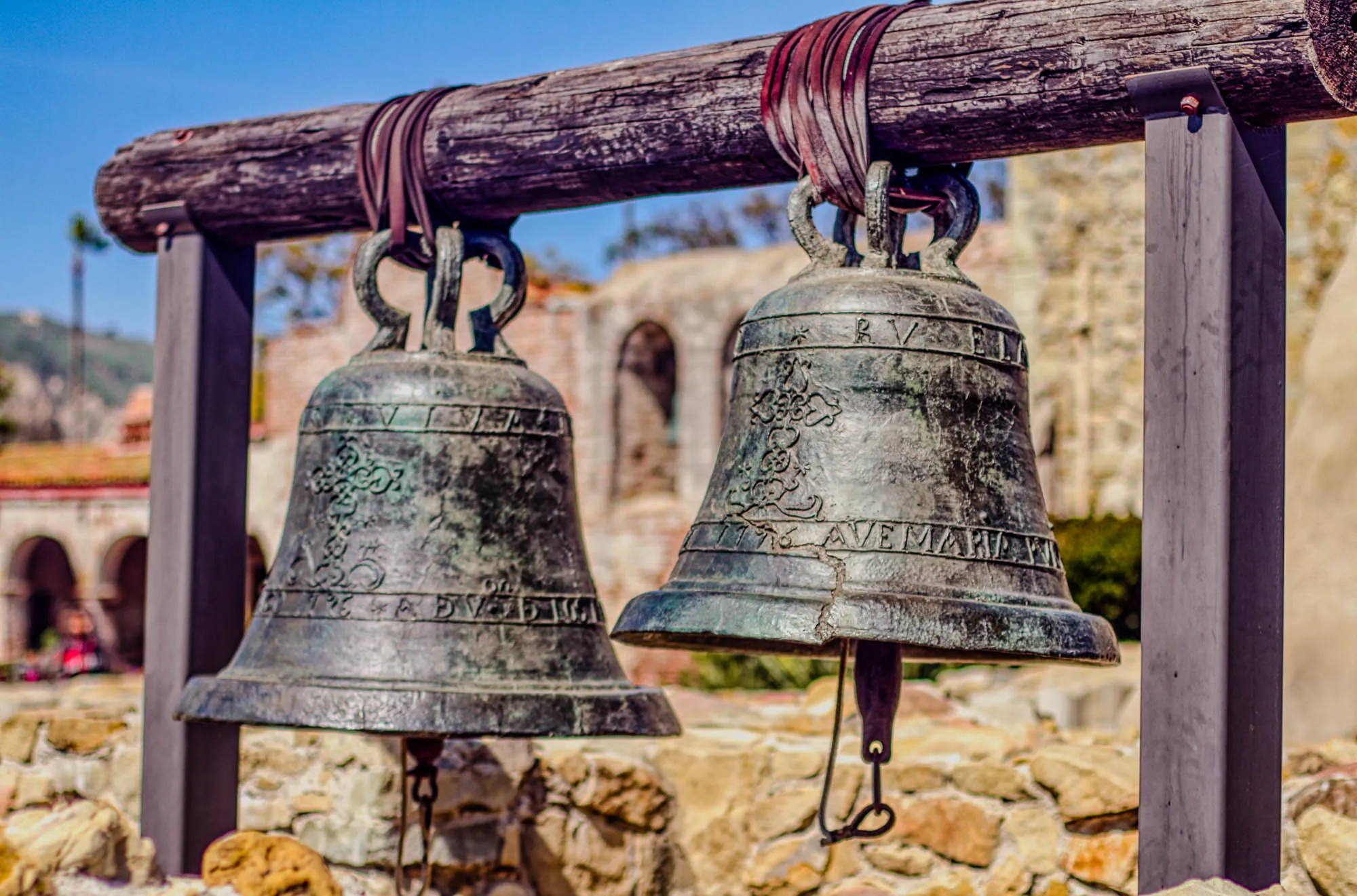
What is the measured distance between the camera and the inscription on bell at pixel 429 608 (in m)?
2.63

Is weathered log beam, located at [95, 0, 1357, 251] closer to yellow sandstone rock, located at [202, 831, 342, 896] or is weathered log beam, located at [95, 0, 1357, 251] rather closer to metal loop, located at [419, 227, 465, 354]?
metal loop, located at [419, 227, 465, 354]

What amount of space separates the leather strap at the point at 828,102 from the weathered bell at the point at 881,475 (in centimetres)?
4

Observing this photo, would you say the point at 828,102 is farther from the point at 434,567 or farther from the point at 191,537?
the point at 191,537

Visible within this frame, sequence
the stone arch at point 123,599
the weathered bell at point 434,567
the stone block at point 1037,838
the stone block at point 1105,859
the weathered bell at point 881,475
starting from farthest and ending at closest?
the stone arch at point 123,599 → the stone block at point 1037,838 → the stone block at point 1105,859 → the weathered bell at point 434,567 → the weathered bell at point 881,475

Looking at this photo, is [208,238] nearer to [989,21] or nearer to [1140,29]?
[989,21]

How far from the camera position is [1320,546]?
5.39 meters

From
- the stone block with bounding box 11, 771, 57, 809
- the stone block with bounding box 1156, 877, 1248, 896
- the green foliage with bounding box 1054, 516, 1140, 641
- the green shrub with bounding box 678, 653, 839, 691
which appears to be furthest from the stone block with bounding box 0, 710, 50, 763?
the green foliage with bounding box 1054, 516, 1140, 641

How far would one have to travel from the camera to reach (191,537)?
10.00 ft

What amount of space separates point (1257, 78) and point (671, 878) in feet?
8.87

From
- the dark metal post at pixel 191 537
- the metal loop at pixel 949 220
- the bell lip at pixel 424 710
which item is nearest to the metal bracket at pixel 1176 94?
the metal loop at pixel 949 220

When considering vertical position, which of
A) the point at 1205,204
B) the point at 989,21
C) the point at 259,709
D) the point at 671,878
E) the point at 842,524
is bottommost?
the point at 671,878

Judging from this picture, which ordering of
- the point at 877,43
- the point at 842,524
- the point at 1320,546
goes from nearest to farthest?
the point at 842,524, the point at 877,43, the point at 1320,546

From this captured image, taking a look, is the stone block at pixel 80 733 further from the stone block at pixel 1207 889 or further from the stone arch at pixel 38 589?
the stone arch at pixel 38 589

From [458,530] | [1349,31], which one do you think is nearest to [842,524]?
[458,530]
